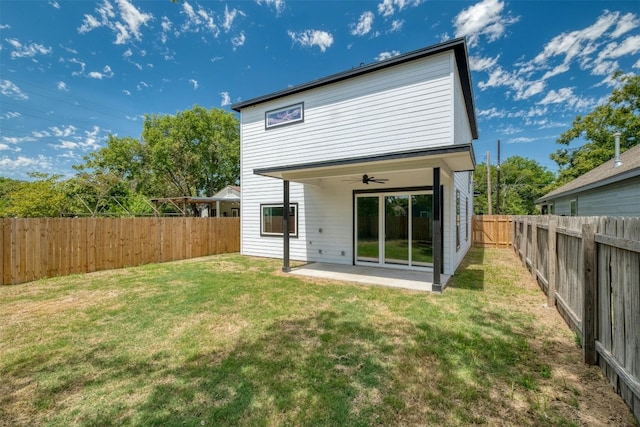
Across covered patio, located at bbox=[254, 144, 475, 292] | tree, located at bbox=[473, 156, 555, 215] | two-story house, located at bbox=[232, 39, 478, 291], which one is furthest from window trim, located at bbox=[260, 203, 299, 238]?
tree, located at bbox=[473, 156, 555, 215]

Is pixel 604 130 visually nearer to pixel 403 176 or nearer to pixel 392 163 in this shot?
pixel 403 176

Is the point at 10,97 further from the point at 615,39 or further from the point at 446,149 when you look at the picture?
the point at 615,39

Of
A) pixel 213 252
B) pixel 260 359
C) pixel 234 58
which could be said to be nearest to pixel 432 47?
pixel 260 359

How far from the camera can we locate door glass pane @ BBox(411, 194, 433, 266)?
7.24 m

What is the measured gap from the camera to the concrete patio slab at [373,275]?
20.3ft

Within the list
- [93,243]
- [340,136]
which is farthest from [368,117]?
[93,243]

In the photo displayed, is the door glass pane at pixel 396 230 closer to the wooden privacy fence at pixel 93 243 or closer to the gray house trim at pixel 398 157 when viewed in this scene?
the gray house trim at pixel 398 157

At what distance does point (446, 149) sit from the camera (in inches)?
201

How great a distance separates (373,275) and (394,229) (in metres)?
1.55

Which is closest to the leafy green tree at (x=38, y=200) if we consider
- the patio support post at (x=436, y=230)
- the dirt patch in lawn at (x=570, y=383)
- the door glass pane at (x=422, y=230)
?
the door glass pane at (x=422, y=230)

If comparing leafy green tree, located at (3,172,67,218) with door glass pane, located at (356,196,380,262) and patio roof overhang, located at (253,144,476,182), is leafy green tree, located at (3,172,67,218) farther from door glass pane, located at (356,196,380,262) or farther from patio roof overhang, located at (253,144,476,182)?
door glass pane, located at (356,196,380,262)

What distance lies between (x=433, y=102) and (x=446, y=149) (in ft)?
7.86

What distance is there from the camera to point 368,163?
19.5 feet

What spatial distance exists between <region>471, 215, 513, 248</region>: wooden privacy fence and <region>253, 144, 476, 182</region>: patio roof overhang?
1018 centimetres
